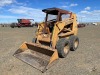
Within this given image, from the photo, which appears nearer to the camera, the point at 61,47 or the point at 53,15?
the point at 61,47

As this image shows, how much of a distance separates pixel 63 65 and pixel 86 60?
1.43 meters

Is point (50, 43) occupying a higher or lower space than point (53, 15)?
lower

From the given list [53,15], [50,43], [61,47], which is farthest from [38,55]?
[53,15]

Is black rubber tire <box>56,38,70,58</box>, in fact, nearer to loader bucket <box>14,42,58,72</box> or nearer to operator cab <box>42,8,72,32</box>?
loader bucket <box>14,42,58,72</box>

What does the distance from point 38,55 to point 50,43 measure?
2.88ft

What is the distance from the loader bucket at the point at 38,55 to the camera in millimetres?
6324

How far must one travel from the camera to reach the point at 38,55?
750 cm

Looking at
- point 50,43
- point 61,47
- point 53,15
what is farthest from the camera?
point 53,15

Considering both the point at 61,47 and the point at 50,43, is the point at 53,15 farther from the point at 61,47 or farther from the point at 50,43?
the point at 61,47

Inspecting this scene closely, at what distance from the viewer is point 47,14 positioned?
905cm

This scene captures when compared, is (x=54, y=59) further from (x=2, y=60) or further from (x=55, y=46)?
(x=2, y=60)

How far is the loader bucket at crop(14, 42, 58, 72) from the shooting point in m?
6.32

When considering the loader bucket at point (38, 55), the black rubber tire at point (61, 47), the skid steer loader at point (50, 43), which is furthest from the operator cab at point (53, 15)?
the loader bucket at point (38, 55)

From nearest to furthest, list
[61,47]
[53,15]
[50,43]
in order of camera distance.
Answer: [61,47], [50,43], [53,15]
